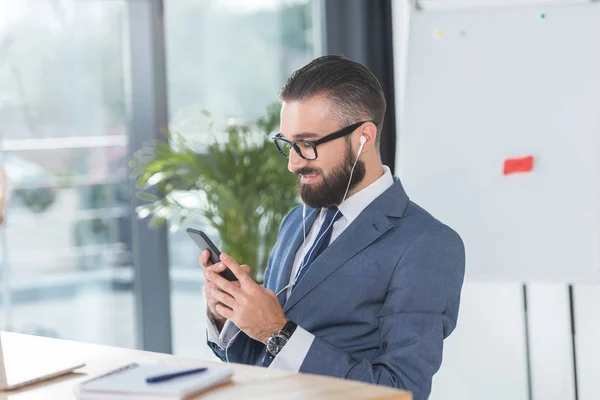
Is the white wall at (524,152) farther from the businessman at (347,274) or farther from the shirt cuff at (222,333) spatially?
the shirt cuff at (222,333)

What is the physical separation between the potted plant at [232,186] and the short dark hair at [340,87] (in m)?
1.51

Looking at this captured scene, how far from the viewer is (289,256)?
233cm

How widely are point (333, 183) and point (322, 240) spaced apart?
0.16 metres

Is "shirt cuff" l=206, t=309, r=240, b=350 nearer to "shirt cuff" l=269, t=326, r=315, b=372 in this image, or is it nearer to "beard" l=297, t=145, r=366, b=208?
"shirt cuff" l=269, t=326, r=315, b=372

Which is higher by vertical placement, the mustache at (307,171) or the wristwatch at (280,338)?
the mustache at (307,171)

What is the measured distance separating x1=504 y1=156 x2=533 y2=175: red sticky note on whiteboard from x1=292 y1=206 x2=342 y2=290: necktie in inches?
43.7

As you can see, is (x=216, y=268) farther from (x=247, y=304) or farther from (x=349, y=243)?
(x=349, y=243)

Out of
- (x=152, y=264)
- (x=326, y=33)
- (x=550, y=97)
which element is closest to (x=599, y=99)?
(x=550, y=97)

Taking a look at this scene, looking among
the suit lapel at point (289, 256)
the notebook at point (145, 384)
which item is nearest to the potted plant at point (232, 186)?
the suit lapel at point (289, 256)

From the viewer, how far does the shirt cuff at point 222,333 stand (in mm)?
2232

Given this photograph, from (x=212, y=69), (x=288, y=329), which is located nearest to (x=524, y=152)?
(x=288, y=329)

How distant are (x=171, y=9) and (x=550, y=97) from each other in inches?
70.6

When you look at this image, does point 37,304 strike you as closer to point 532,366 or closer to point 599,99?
point 532,366

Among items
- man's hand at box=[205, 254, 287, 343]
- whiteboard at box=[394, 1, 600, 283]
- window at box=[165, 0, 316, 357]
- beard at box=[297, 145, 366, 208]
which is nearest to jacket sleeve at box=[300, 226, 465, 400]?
man's hand at box=[205, 254, 287, 343]
